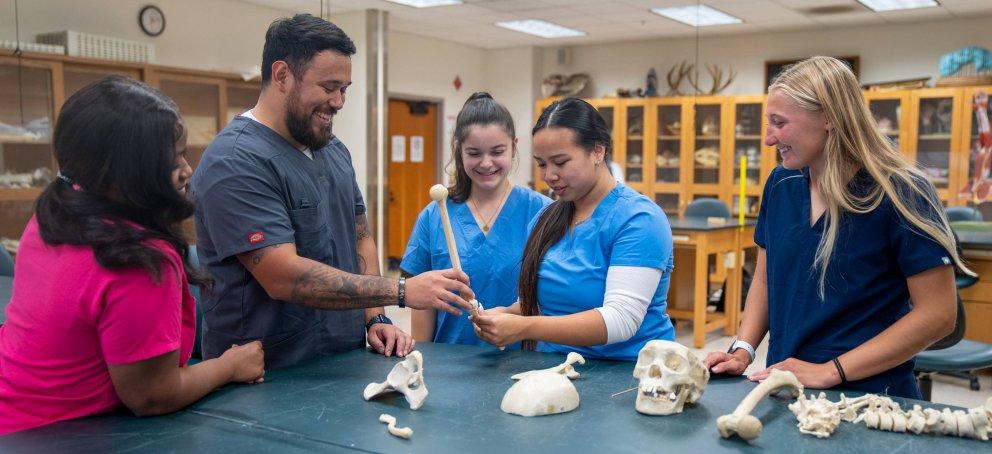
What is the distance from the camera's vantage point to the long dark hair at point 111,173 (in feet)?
3.77

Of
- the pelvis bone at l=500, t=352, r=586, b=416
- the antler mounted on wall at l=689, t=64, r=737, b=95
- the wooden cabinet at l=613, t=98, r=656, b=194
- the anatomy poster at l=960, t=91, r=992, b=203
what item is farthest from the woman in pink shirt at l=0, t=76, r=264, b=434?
the anatomy poster at l=960, t=91, r=992, b=203

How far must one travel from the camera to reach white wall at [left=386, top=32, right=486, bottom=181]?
720 centimetres

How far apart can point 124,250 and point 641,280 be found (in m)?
0.97

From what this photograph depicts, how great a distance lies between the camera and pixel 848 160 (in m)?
1.48

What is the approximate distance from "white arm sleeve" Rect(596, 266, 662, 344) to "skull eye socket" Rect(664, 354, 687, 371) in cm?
24

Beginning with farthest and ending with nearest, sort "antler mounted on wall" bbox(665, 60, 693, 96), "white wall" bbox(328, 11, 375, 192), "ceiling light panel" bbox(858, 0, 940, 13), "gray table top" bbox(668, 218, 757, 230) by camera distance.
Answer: "antler mounted on wall" bbox(665, 60, 693, 96)
"white wall" bbox(328, 11, 375, 192)
"ceiling light panel" bbox(858, 0, 940, 13)
"gray table top" bbox(668, 218, 757, 230)

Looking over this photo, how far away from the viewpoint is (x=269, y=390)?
145 centimetres

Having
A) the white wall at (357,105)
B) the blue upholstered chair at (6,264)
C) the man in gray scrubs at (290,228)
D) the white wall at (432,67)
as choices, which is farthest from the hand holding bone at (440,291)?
the white wall at (432,67)

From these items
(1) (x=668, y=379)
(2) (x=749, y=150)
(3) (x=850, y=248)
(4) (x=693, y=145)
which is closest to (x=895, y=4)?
(2) (x=749, y=150)

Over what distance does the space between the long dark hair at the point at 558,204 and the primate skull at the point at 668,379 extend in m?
0.44

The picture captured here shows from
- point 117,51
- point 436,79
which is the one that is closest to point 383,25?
point 436,79

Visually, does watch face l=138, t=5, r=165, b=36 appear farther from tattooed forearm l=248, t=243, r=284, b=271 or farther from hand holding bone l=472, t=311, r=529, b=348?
hand holding bone l=472, t=311, r=529, b=348

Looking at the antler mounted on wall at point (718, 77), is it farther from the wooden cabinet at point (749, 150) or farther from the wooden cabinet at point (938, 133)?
the wooden cabinet at point (938, 133)

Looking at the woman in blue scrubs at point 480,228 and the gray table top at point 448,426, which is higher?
the woman in blue scrubs at point 480,228
